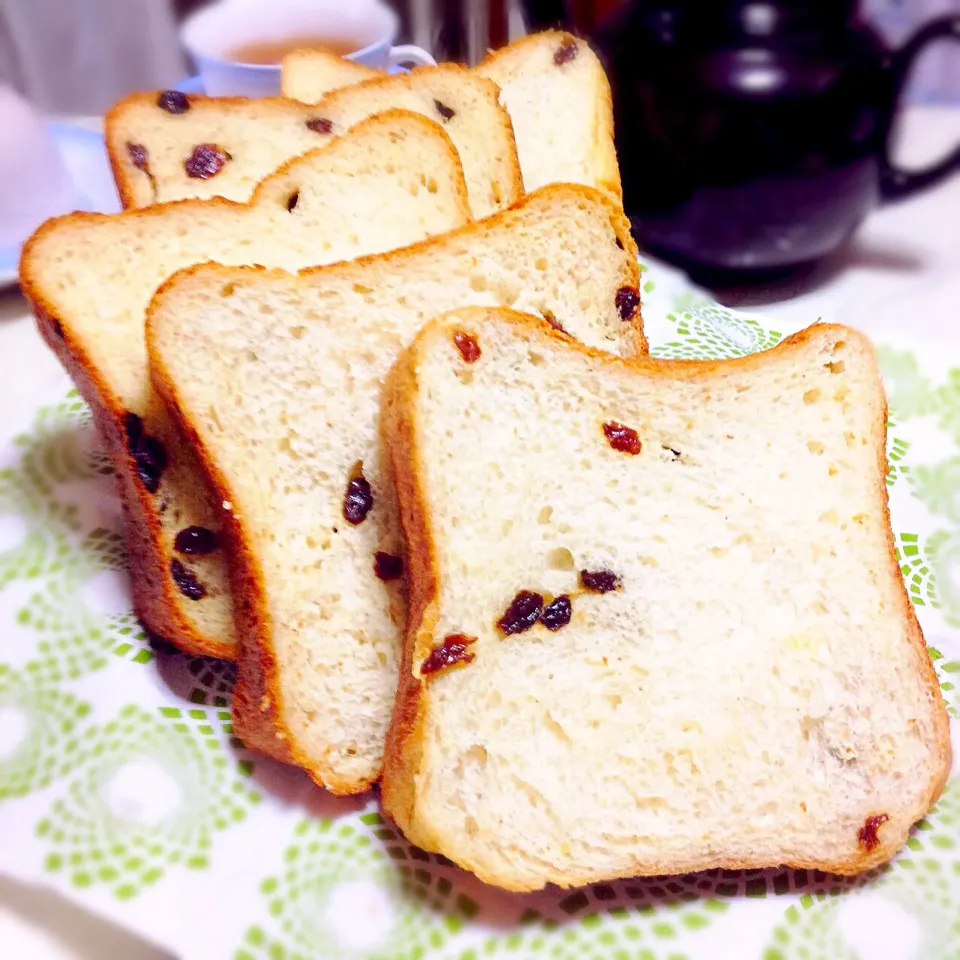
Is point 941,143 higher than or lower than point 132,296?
lower

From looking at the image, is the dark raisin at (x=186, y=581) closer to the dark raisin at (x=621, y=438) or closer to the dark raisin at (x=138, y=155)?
the dark raisin at (x=621, y=438)

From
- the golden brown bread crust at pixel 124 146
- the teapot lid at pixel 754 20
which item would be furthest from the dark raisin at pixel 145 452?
the teapot lid at pixel 754 20

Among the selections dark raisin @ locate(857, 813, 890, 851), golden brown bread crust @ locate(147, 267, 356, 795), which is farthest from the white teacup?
dark raisin @ locate(857, 813, 890, 851)

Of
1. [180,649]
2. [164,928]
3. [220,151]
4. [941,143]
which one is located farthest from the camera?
[941,143]

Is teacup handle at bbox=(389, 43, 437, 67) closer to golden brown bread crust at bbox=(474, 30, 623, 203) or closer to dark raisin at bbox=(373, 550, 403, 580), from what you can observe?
golden brown bread crust at bbox=(474, 30, 623, 203)

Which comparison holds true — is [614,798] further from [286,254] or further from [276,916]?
[286,254]

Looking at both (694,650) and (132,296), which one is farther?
(132,296)

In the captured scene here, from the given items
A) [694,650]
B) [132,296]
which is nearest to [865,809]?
[694,650]
